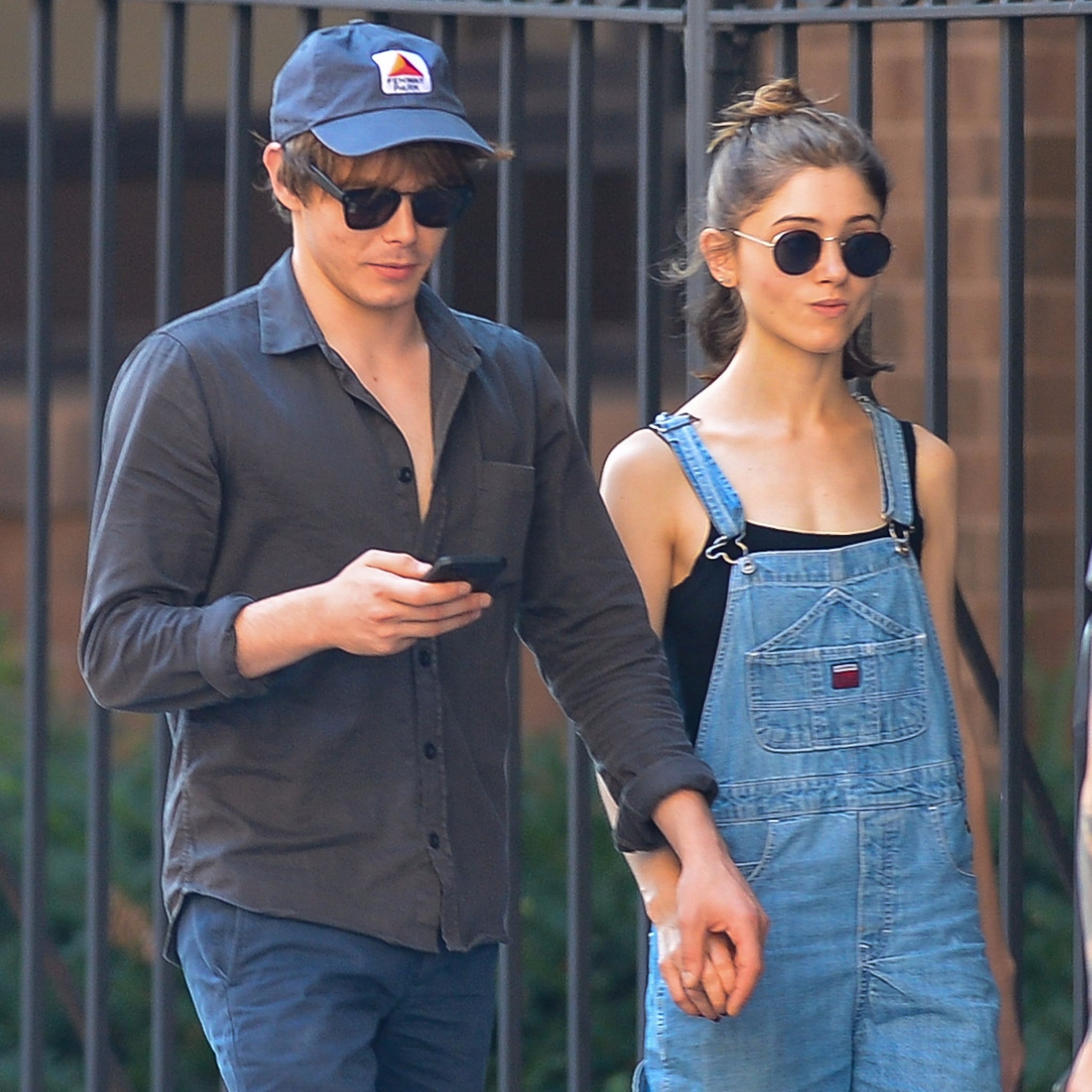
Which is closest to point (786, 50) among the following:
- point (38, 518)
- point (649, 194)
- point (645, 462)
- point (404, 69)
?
point (649, 194)

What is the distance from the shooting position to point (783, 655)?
8.70 ft

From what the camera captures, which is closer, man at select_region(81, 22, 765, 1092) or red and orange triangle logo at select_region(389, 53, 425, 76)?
man at select_region(81, 22, 765, 1092)

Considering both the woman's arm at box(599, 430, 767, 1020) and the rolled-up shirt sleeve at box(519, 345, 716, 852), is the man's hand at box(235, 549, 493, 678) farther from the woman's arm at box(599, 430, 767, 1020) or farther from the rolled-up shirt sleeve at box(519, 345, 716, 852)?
the woman's arm at box(599, 430, 767, 1020)

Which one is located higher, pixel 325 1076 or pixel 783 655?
pixel 783 655

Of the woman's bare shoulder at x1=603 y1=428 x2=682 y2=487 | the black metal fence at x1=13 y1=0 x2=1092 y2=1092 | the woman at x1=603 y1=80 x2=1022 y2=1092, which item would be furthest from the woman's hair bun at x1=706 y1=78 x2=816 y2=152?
the woman's bare shoulder at x1=603 y1=428 x2=682 y2=487

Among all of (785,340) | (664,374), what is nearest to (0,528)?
(664,374)

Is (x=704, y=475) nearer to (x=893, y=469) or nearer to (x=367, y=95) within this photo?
(x=893, y=469)

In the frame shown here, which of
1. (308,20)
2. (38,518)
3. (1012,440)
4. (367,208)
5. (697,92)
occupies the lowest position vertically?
(38,518)

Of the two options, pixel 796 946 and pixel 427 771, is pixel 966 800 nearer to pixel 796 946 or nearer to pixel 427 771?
pixel 796 946

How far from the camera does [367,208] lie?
2.40 meters

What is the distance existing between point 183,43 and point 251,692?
164cm

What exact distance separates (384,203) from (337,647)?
51 centimetres

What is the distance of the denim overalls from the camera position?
8.54 feet

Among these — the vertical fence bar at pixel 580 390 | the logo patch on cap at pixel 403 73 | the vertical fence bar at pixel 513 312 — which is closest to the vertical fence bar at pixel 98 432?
the vertical fence bar at pixel 513 312
